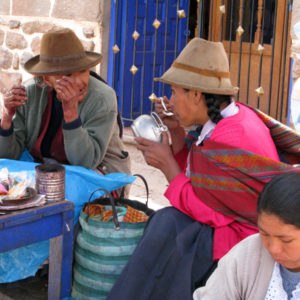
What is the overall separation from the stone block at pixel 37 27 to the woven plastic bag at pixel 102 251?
3.21 meters

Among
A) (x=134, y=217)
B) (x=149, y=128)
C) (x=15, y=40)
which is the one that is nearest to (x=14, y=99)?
(x=149, y=128)

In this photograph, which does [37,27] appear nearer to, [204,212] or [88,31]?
[88,31]

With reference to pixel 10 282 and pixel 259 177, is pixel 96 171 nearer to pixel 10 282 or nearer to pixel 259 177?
pixel 10 282

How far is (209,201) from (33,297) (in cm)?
124

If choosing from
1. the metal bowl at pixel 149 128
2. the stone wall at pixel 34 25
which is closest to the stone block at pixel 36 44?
the stone wall at pixel 34 25

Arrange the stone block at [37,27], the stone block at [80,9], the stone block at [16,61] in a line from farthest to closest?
the stone block at [16,61]
the stone block at [37,27]
the stone block at [80,9]

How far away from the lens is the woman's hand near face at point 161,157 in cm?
261

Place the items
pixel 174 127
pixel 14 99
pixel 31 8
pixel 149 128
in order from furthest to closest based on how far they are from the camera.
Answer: pixel 31 8 < pixel 14 99 < pixel 174 127 < pixel 149 128

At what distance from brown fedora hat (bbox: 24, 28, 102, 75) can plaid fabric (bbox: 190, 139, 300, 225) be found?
1015mm

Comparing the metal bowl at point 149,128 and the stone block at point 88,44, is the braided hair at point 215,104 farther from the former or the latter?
the stone block at point 88,44

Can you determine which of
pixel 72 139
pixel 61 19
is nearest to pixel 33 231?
pixel 72 139

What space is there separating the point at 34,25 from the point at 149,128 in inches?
128

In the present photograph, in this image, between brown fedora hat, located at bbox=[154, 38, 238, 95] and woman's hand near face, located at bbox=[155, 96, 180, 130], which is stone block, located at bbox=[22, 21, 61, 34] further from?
brown fedora hat, located at bbox=[154, 38, 238, 95]

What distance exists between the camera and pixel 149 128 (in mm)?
2779
